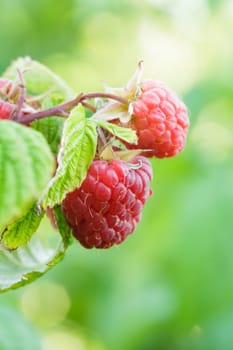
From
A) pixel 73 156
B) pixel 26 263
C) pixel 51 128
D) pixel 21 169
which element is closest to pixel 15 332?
pixel 26 263

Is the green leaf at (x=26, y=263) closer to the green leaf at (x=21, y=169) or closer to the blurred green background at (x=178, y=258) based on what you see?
the green leaf at (x=21, y=169)

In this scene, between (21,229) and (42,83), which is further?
(42,83)

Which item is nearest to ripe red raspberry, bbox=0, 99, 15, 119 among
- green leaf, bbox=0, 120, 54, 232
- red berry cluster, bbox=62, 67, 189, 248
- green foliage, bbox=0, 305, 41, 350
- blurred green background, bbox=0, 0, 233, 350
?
red berry cluster, bbox=62, 67, 189, 248

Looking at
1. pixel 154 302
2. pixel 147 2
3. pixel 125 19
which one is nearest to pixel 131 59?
pixel 125 19

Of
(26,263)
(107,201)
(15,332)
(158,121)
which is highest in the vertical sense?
(158,121)

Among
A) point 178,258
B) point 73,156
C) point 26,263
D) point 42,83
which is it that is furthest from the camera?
point 178,258

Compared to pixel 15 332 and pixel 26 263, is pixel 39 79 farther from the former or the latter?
pixel 15 332

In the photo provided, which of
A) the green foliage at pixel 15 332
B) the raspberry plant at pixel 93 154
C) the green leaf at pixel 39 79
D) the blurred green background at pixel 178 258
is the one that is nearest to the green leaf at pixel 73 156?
the raspberry plant at pixel 93 154

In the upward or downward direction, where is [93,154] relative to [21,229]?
upward
